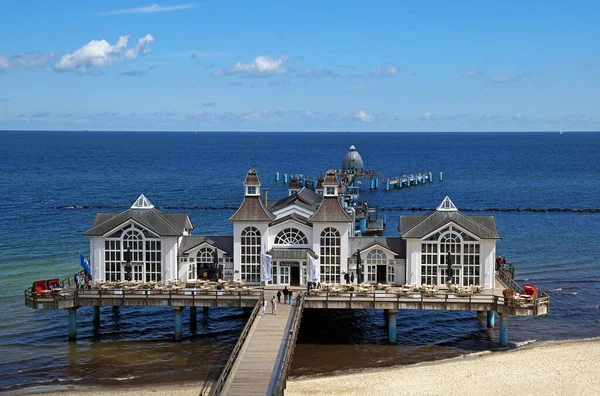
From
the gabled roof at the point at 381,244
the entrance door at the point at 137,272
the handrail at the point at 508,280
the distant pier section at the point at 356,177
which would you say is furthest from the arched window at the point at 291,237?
the distant pier section at the point at 356,177

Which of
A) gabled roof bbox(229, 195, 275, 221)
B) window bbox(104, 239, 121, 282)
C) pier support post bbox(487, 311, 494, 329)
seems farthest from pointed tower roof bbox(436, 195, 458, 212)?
window bbox(104, 239, 121, 282)

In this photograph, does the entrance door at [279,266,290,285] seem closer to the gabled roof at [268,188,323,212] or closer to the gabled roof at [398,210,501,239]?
the gabled roof at [268,188,323,212]

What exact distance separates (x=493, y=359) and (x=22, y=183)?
11367 centimetres

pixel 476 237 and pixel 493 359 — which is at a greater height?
pixel 476 237

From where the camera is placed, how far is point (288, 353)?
127 ft

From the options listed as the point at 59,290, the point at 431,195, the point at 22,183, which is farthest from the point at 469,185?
the point at 59,290

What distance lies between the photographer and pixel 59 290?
4875 centimetres

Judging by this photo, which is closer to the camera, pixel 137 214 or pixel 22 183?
pixel 137 214

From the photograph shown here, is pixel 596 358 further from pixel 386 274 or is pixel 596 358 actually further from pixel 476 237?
pixel 386 274

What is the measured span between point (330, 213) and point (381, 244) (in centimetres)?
370

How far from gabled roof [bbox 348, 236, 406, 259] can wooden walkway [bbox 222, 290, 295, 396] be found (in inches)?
Result: 290

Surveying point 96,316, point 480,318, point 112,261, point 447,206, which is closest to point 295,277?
point 447,206

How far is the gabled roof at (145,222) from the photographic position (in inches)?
2025

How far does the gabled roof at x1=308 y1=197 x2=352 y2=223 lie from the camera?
51.2 meters
